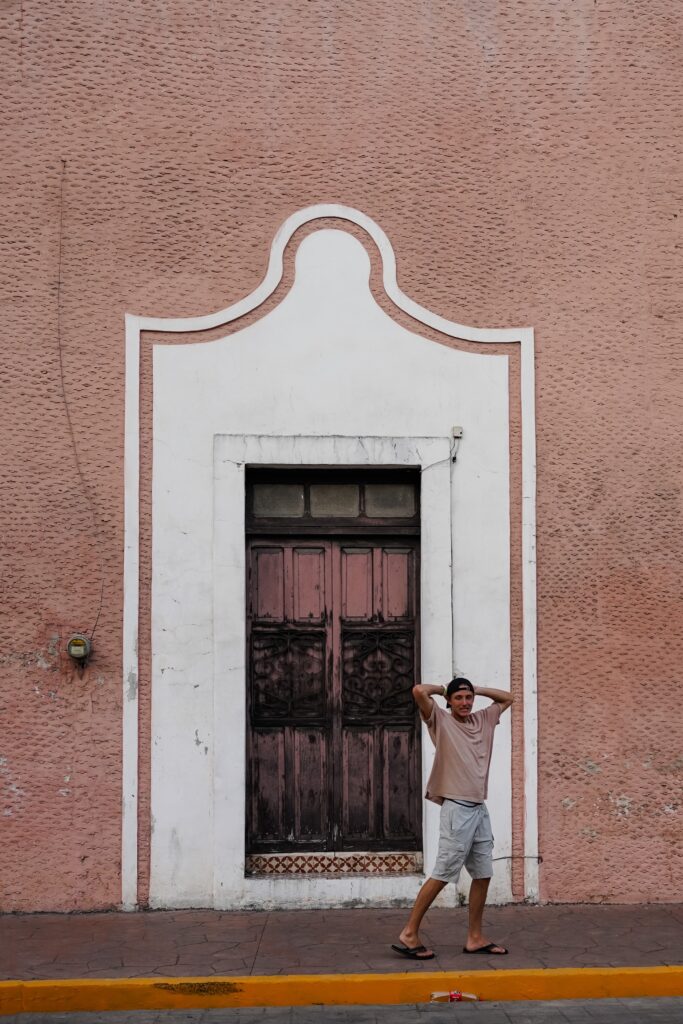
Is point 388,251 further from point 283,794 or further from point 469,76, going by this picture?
point 283,794

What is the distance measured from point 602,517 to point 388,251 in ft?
6.83

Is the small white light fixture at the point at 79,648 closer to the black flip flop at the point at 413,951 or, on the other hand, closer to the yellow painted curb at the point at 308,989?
the yellow painted curb at the point at 308,989

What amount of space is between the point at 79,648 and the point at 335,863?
2012 mm

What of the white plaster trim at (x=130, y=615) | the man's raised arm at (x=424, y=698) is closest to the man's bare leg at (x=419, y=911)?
the man's raised arm at (x=424, y=698)

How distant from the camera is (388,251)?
7.86 metres

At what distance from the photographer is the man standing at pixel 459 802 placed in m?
6.47

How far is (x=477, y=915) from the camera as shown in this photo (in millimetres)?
6543

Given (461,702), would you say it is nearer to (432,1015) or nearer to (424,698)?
(424,698)

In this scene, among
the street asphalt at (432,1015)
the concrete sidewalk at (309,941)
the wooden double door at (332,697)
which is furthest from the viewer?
the wooden double door at (332,697)

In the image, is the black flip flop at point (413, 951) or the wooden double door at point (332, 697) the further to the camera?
the wooden double door at point (332, 697)

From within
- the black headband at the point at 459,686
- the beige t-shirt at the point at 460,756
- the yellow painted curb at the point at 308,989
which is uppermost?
the black headband at the point at 459,686

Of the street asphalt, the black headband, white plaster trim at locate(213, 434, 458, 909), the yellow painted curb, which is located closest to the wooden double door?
white plaster trim at locate(213, 434, 458, 909)

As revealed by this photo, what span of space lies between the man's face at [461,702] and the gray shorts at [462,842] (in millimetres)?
450

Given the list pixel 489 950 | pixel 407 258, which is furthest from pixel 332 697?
pixel 407 258
